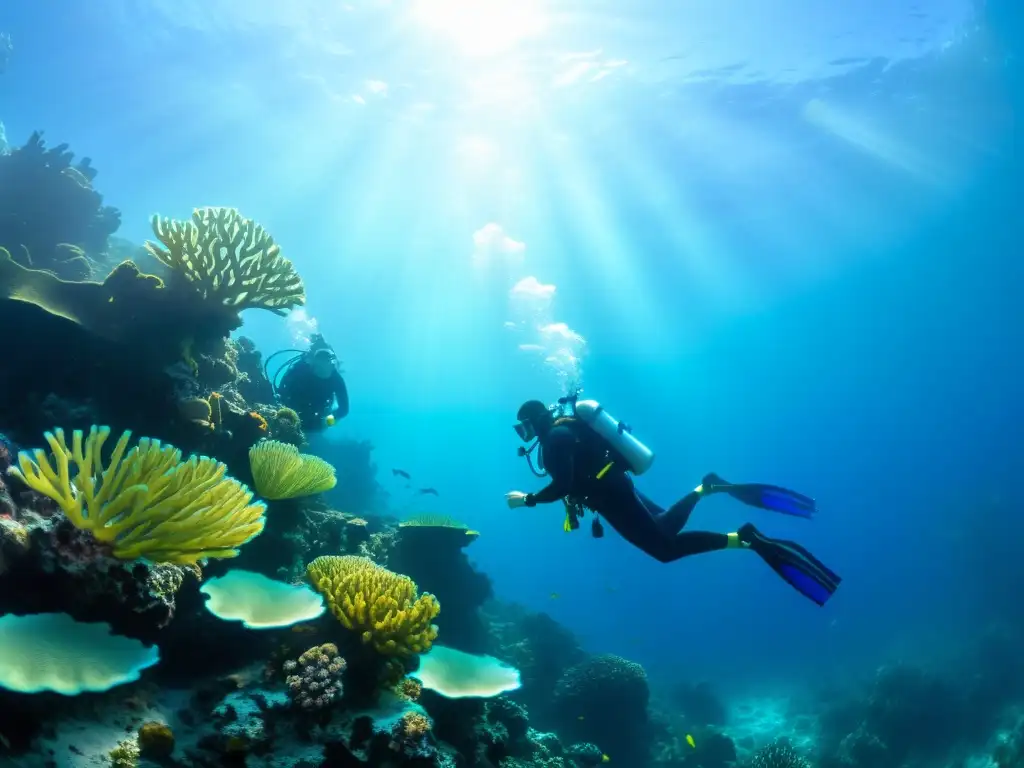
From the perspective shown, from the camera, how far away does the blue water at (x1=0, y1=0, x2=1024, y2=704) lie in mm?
25469

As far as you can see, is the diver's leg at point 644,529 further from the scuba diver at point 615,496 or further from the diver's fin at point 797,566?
the diver's fin at point 797,566

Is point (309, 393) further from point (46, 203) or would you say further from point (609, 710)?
point (609, 710)

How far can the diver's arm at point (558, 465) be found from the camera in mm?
6637

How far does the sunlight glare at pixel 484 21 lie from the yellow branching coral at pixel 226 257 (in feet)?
71.9

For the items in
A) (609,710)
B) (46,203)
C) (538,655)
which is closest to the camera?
(46,203)

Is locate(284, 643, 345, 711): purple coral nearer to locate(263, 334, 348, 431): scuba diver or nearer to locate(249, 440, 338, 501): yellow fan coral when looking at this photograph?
locate(249, 440, 338, 501): yellow fan coral

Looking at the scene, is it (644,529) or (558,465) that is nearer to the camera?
(558,465)

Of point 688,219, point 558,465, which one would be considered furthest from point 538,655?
point 688,219

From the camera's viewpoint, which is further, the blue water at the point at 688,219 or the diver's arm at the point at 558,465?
the blue water at the point at 688,219

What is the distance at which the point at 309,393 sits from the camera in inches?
399

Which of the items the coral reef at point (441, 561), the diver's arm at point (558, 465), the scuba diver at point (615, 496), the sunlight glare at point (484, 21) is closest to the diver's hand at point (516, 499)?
the scuba diver at point (615, 496)

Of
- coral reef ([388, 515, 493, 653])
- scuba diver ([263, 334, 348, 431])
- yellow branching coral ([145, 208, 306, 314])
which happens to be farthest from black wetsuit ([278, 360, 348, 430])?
yellow branching coral ([145, 208, 306, 314])

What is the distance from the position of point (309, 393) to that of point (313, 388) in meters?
0.13

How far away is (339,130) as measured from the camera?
32906 millimetres
